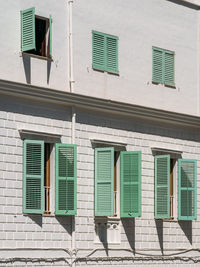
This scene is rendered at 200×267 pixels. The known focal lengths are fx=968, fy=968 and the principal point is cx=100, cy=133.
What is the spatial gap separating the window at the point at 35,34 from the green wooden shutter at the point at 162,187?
5064mm

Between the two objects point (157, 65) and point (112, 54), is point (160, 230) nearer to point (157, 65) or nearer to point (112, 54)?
point (157, 65)

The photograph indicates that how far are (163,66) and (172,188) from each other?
3607 mm

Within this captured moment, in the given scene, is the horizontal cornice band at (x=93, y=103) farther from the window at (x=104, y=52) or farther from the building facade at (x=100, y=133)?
the window at (x=104, y=52)

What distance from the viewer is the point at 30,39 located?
23.8m

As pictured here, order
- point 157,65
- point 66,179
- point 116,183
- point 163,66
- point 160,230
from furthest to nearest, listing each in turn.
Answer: point 163,66 → point 157,65 → point 160,230 → point 116,183 → point 66,179

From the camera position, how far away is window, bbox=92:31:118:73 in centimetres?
2609

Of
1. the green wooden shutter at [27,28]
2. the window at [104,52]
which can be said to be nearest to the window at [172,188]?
the window at [104,52]

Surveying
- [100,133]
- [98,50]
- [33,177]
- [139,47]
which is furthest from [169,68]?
[33,177]

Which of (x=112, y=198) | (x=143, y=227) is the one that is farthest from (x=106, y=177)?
(x=143, y=227)

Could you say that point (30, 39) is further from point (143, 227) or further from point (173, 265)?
point (173, 265)

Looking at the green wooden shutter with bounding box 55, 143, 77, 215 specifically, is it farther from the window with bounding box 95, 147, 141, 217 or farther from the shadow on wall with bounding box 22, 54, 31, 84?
the shadow on wall with bounding box 22, 54, 31, 84

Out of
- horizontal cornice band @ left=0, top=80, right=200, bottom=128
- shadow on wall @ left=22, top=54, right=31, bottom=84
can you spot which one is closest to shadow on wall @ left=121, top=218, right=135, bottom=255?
horizontal cornice band @ left=0, top=80, right=200, bottom=128

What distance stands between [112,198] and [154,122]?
11.4 feet

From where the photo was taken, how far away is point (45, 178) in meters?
24.5
